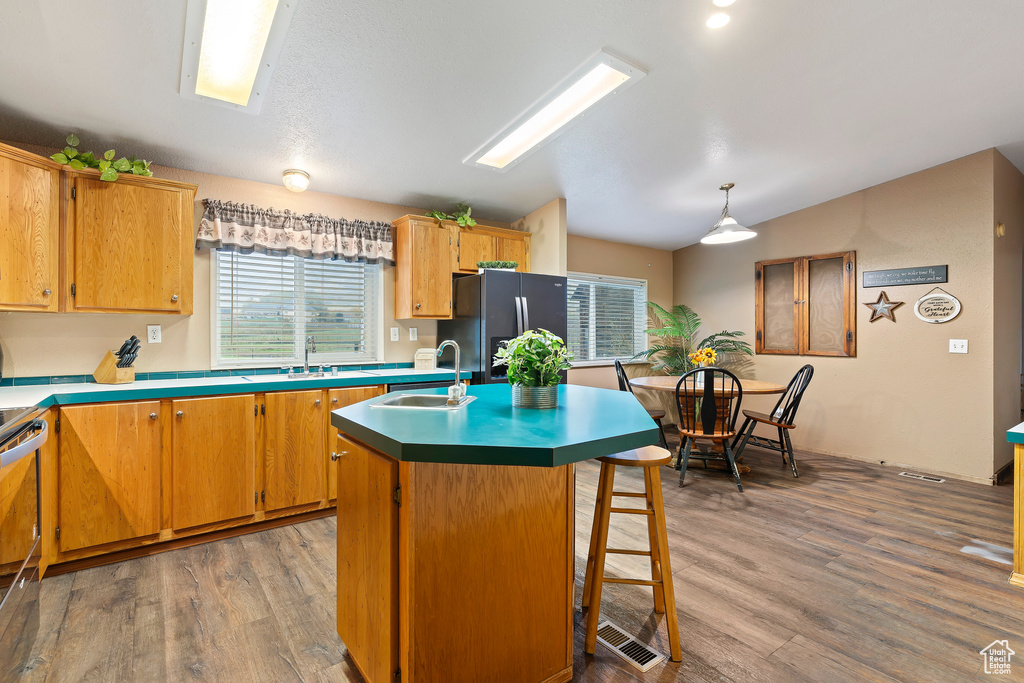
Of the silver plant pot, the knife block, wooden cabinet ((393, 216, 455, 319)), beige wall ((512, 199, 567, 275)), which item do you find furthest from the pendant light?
the knife block

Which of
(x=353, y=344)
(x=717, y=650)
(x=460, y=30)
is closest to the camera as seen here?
(x=717, y=650)

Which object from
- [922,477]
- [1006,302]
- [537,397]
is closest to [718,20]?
[537,397]

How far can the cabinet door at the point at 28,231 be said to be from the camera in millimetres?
2250

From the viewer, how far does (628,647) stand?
1745mm

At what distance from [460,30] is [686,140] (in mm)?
1917

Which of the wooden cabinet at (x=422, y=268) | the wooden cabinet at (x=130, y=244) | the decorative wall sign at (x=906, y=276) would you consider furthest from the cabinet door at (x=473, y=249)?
the decorative wall sign at (x=906, y=276)

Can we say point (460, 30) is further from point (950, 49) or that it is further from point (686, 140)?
point (950, 49)

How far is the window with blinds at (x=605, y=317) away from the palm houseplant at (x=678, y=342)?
17 centimetres

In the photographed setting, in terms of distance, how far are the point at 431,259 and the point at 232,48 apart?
194 centimetres

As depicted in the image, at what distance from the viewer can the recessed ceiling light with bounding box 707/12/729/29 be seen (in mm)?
2115

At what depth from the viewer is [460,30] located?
2.09 meters

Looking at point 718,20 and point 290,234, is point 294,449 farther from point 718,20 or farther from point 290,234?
point 718,20

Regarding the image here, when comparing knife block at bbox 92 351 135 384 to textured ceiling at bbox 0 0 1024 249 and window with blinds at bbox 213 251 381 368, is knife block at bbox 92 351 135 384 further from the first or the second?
textured ceiling at bbox 0 0 1024 249

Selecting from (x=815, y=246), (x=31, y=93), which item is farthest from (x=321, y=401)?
(x=815, y=246)
